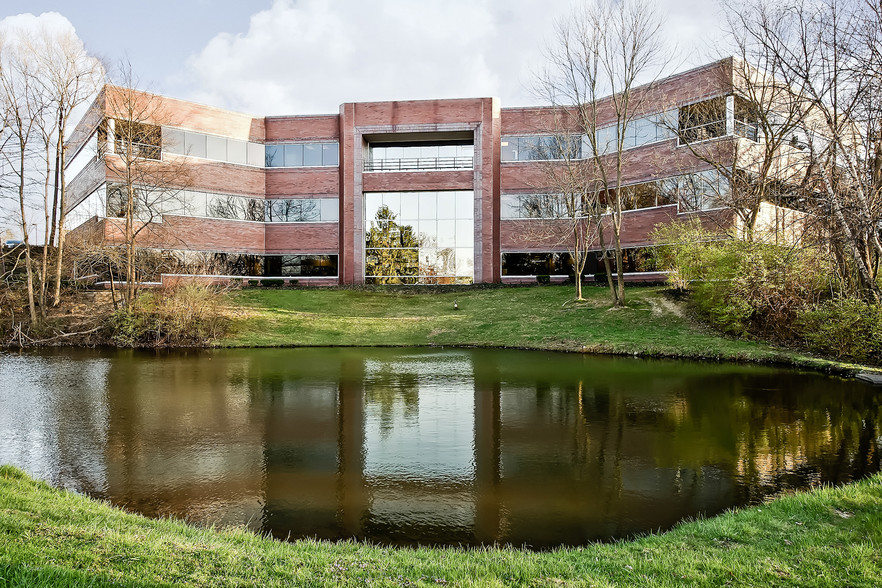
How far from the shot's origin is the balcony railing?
123ft

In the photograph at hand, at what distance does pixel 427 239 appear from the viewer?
36.7m

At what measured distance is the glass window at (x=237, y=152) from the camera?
36906mm

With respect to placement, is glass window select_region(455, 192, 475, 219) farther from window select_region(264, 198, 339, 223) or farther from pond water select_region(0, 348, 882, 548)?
pond water select_region(0, 348, 882, 548)

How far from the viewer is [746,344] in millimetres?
18453

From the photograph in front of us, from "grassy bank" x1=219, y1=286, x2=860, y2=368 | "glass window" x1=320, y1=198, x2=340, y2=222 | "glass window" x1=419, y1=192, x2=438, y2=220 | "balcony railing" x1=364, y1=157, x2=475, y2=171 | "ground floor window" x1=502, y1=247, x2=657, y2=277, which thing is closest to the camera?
"grassy bank" x1=219, y1=286, x2=860, y2=368

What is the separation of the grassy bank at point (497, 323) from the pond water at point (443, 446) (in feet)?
14.6

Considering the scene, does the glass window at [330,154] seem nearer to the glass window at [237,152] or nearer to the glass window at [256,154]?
the glass window at [256,154]

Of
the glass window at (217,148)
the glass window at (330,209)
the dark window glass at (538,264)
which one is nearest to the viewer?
the glass window at (217,148)

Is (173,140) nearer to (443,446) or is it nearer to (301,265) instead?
(301,265)

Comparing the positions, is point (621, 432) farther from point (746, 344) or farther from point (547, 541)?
point (746, 344)

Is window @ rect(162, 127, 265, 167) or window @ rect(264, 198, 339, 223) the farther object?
window @ rect(264, 198, 339, 223)

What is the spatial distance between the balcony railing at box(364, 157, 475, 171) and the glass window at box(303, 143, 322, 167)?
3.39 metres

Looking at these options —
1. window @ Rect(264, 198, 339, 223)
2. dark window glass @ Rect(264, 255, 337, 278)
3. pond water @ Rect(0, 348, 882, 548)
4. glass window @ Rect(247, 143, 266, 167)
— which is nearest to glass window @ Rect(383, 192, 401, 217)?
window @ Rect(264, 198, 339, 223)

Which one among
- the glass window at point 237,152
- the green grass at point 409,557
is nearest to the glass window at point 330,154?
the glass window at point 237,152
